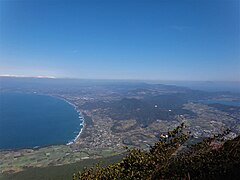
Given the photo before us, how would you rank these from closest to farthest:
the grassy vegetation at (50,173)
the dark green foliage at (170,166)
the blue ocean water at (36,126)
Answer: the dark green foliage at (170,166) → the grassy vegetation at (50,173) → the blue ocean water at (36,126)

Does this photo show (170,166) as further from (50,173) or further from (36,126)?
(36,126)

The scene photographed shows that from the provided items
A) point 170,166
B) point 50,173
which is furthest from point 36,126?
point 170,166

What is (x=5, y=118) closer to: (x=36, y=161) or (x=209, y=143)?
(x=36, y=161)

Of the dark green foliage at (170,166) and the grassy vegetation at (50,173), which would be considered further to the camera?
the grassy vegetation at (50,173)

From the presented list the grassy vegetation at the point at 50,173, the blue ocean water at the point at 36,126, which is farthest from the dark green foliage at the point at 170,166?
the blue ocean water at the point at 36,126

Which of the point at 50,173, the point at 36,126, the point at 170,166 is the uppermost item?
the point at 170,166

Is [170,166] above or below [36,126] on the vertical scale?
above

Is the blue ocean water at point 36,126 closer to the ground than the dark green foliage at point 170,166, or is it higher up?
closer to the ground

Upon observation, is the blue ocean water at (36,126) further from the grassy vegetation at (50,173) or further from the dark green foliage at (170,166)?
the dark green foliage at (170,166)

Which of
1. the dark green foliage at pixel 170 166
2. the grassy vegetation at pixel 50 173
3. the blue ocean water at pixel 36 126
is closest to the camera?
the dark green foliage at pixel 170 166

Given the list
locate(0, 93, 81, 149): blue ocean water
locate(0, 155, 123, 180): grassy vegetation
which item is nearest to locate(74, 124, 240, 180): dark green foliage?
locate(0, 155, 123, 180): grassy vegetation
